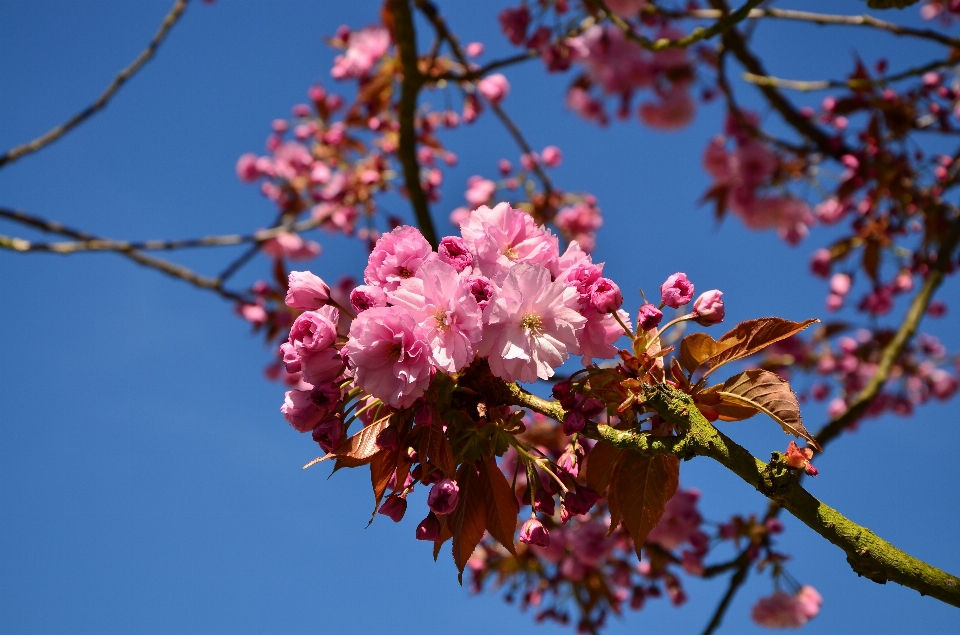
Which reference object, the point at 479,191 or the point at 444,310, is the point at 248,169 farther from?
the point at 444,310

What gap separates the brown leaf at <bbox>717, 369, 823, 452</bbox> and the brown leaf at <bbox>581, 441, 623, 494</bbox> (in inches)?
8.2

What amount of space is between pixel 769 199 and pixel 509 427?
3506 mm

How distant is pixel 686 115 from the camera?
14.8 feet

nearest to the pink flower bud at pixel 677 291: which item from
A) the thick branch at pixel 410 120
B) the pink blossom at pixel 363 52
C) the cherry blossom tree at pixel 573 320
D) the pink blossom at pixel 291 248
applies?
the cherry blossom tree at pixel 573 320

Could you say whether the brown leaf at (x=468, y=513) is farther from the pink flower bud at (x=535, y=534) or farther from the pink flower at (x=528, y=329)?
the pink flower at (x=528, y=329)

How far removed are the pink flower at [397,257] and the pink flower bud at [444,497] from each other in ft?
1.11

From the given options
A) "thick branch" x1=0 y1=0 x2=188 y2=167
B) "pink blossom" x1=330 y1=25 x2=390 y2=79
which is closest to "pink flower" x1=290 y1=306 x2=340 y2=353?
"thick branch" x1=0 y1=0 x2=188 y2=167

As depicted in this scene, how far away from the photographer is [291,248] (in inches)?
213

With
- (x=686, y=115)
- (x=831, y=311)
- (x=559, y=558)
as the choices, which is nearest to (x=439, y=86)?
(x=686, y=115)

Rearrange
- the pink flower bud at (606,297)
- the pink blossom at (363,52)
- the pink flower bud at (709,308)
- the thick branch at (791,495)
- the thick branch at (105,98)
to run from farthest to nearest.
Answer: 1. the pink blossom at (363,52)
2. the thick branch at (105,98)
3. the pink flower bud at (709,308)
4. the pink flower bud at (606,297)
5. the thick branch at (791,495)

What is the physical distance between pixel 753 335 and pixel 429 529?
25.5 inches

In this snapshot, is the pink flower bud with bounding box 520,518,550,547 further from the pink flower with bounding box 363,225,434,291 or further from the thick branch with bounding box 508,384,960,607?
the pink flower with bounding box 363,225,434,291

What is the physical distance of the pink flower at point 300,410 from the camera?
116 cm

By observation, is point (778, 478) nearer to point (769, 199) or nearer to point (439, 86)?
point (439, 86)
